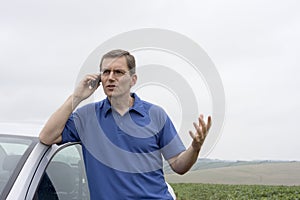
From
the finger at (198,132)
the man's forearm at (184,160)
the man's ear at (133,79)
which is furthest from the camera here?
the man's ear at (133,79)

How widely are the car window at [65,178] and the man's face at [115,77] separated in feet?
1.59

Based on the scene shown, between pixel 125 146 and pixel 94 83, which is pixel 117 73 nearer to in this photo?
pixel 94 83

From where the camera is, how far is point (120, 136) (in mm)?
2352

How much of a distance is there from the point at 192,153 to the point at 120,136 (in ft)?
1.27

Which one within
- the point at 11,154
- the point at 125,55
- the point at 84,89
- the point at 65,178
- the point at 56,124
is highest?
the point at 125,55

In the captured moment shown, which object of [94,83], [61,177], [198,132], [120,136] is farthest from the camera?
[61,177]

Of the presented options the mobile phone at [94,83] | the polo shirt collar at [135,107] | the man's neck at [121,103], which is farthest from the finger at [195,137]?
the mobile phone at [94,83]

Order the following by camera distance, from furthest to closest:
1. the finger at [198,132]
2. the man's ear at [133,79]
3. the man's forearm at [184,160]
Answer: the man's ear at [133,79], the man's forearm at [184,160], the finger at [198,132]

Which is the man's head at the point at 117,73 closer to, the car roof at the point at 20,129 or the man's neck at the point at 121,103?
the man's neck at the point at 121,103

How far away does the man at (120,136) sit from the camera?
231cm

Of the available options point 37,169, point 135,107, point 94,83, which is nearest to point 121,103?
point 135,107

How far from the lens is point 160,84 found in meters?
2.58

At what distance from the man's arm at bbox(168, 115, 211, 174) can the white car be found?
0.64m

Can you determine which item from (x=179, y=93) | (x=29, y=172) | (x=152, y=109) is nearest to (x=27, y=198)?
(x=29, y=172)
